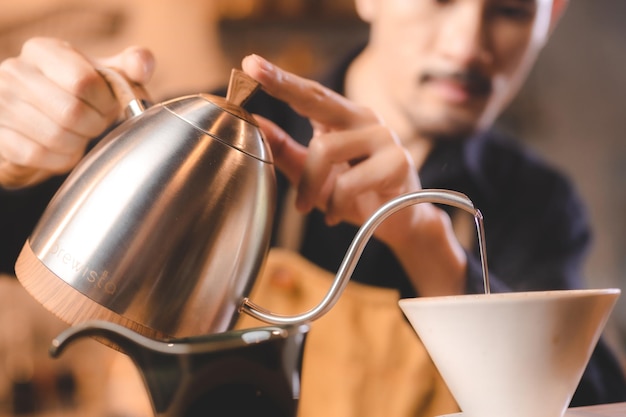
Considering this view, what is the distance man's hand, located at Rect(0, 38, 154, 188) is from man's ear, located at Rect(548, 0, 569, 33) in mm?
701

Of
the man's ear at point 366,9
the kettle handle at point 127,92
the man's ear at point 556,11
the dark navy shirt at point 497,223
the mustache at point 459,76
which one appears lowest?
the dark navy shirt at point 497,223

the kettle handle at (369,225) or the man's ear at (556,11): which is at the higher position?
the man's ear at (556,11)

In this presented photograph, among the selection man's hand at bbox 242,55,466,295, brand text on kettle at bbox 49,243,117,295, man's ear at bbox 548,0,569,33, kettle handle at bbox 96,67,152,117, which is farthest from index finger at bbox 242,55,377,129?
man's ear at bbox 548,0,569,33

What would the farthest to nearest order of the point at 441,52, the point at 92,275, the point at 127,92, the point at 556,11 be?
the point at 556,11
the point at 441,52
the point at 127,92
the point at 92,275

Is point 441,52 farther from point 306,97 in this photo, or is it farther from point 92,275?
point 92,275

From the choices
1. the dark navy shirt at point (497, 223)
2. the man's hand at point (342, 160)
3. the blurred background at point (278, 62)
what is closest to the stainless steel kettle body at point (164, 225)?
the man's hand at point (342, 160)

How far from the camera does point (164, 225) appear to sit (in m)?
0.55

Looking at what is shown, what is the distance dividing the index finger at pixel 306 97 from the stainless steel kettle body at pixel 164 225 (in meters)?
0.07

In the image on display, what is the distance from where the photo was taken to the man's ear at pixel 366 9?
104 cm

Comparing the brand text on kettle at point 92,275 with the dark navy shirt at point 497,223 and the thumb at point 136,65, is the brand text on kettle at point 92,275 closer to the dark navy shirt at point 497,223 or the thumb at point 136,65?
the thumb at point 136,65

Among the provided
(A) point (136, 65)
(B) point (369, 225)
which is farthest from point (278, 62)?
(B) point (369, 225)

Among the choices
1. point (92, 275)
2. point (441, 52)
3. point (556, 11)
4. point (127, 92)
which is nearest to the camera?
point (92, 275)

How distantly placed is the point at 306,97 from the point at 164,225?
9.3 inches

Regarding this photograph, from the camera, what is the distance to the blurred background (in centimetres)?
104
